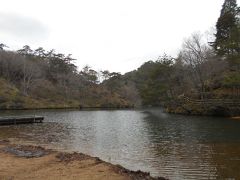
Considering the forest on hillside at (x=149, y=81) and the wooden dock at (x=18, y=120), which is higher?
the forest on hillside at (x=149, y=81)

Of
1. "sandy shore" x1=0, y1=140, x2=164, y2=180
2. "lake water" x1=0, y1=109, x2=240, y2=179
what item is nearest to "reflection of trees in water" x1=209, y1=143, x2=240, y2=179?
"lake water" x1=0, y1=109, x2=240, y2=179

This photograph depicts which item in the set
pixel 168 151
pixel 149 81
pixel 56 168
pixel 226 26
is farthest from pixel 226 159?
pixel 149 81

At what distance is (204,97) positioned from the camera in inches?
2808

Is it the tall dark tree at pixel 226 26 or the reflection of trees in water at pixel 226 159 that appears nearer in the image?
the reflection of trees in water at pixel 226 159

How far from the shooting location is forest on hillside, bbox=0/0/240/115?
68.1m

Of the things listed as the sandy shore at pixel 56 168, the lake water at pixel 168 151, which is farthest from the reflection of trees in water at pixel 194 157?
the sandy shore at pixel 56 168

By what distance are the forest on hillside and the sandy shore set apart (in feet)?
156

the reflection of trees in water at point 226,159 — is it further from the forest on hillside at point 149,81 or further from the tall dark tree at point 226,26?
the tall dark tree at point 226,26

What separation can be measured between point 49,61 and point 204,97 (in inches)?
3444

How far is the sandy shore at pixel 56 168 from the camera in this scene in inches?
622

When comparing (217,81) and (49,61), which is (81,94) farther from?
(217,81)

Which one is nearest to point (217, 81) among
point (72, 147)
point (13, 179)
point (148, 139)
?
point (148, 139)

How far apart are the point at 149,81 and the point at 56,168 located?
272 feet

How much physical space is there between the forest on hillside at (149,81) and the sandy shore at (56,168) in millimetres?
47690
